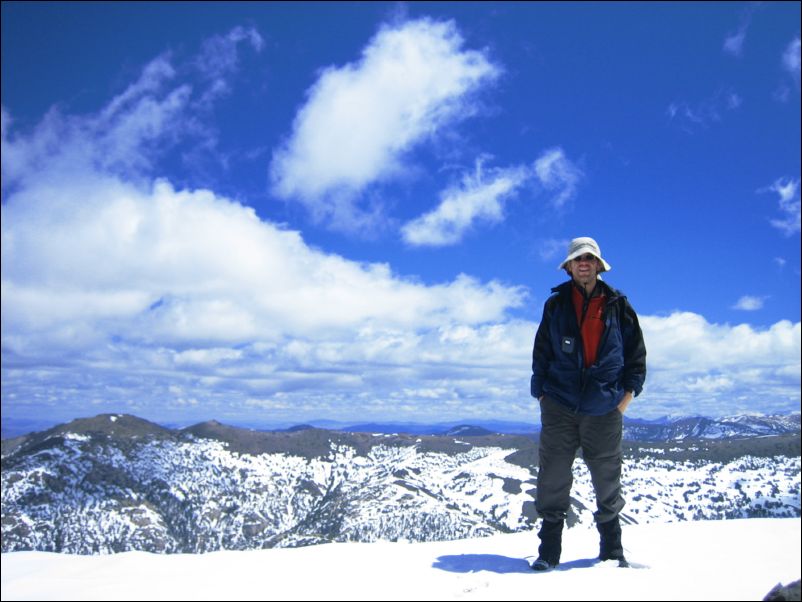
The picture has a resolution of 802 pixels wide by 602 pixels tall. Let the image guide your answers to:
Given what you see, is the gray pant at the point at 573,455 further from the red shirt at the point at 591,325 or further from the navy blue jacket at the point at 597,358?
the red shirt at the point at 591,325

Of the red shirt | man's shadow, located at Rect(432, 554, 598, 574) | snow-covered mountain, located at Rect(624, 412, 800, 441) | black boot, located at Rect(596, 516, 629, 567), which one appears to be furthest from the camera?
snow-covered mountain, located at Rect(624, 412, 800, 441)

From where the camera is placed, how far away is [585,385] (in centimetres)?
731

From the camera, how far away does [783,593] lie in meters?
4.45

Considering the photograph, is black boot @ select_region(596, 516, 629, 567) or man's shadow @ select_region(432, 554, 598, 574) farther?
black boot @ select_region(596, 516, 629, 567)

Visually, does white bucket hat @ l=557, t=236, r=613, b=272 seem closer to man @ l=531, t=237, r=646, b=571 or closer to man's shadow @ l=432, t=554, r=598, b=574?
man @ l=531, t=237, r=646, b=571

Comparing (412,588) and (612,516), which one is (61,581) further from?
(612,516)

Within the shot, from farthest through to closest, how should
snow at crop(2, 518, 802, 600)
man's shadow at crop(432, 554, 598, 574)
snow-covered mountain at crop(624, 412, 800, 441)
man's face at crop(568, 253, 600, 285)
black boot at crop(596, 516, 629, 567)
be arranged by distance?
snow-covered mountain at crop(624, 412, 800, 441) → man's face at crop(568, 253, 600, 285) → black boot at crop(596, 516, 629, 567) → man's shadow at crop(432, 554, 598, 574) → snow at crop(2, 518, 802, 600)

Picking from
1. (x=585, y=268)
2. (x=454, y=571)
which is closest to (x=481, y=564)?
(x=454, y=571)

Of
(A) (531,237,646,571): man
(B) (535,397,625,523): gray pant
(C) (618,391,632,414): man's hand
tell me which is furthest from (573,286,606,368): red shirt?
(B) (535,397,625,523): gray pant

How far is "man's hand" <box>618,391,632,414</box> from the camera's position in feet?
24.2

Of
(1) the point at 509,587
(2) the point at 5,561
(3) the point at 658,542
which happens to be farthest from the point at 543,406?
(2) the point at 5,561

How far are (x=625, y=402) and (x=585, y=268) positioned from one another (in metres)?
1.91

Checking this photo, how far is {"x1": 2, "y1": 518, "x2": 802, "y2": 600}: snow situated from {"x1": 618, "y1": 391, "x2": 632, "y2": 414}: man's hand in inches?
76.8

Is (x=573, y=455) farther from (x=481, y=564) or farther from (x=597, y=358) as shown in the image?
(x=481, y=564)
